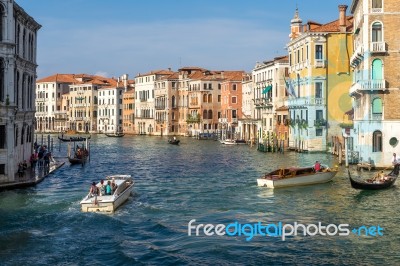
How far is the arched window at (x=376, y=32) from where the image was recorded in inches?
999

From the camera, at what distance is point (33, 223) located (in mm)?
14984

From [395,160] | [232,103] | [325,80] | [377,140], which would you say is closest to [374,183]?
[395,160]

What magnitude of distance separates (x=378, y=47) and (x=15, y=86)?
15608 mm

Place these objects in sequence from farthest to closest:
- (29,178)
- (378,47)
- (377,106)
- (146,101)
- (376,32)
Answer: (146,101), (377,106), (376,32), (378,47), (29,178)

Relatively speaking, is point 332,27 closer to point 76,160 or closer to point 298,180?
point 298,180

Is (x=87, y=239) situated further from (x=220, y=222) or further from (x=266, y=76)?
(x=266, y=76)

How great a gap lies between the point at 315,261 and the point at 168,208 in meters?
6.81

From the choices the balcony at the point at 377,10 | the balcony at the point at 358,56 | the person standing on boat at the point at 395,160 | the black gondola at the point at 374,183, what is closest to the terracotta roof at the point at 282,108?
the balcony at the point at 358,56

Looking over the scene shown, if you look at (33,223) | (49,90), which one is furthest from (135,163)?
(49,90)

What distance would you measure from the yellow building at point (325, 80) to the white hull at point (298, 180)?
44.7 feet

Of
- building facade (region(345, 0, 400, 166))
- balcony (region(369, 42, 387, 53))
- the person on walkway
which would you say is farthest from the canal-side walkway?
balcony (region(369, 42, 387, 53))

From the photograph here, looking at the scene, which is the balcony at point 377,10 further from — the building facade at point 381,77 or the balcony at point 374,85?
the balcony at point 374,85

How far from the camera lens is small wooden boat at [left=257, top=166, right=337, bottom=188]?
21.4m

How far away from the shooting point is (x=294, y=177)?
21.7 m
